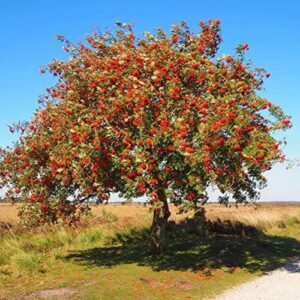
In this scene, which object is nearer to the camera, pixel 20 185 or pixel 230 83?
pixel 230 83

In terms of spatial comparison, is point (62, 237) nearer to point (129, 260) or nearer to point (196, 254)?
point (129, 260)

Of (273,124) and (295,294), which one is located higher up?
(273,124)

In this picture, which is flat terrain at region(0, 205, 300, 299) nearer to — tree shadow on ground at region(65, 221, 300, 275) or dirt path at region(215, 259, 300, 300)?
tree shadow on ground at region(65, 221, 300, 275)

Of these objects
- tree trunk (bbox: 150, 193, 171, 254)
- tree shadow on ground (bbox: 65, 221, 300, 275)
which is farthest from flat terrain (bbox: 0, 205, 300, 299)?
tree trunk (bbox: 150, 193, 171, 254)

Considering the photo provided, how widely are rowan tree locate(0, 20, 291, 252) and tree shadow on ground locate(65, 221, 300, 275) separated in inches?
132

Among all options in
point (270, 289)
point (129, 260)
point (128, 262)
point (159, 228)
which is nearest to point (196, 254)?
point (159, 228)

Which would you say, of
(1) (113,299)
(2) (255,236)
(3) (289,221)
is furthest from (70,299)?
(3) (289,221)

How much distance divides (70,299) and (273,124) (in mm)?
10264

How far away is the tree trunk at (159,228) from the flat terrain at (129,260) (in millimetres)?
531

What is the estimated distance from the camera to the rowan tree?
15180 millimetres

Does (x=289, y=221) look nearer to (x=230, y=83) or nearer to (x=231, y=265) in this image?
(x=231, y=265)

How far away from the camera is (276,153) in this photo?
1577 centimetres

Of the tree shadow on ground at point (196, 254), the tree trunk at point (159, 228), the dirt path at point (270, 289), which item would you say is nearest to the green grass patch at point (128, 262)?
the tree shadow on ground at point (196, 254)

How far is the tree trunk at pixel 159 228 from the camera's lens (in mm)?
20531
